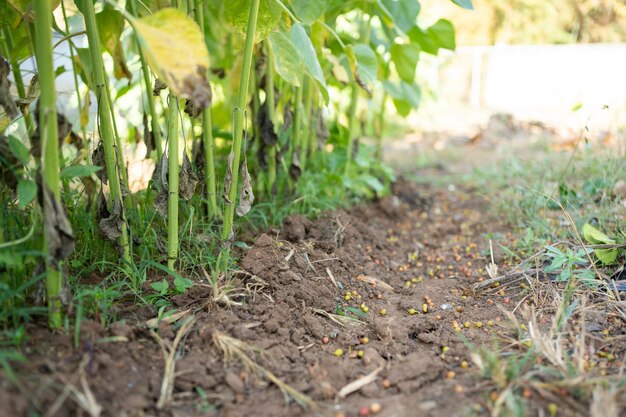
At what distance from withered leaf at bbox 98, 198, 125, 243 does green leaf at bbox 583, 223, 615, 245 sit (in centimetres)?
165

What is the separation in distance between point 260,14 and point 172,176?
0.60 m

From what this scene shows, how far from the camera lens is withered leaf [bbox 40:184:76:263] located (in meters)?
1.30

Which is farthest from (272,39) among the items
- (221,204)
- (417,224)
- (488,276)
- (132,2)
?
(417,224)

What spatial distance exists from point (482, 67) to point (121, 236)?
7.96m

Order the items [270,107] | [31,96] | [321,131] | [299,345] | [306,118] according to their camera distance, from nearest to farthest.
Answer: [299,345] → [31,96] → [270,107] → [306,118] → [321,131]

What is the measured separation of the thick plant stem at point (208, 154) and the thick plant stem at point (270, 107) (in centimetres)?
39

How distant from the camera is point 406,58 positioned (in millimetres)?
2758

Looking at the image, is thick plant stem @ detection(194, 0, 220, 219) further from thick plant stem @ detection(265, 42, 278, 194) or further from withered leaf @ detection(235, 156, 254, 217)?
thick plant stem @ detection(265, 42, 278, 194)

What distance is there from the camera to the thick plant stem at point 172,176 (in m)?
1.67

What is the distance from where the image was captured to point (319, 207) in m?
2.58

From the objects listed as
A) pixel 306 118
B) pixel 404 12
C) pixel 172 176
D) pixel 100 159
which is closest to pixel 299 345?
pixel 172 176

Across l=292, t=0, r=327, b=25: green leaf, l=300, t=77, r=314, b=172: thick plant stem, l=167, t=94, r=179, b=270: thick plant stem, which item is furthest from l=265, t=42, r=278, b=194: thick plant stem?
l=167, t=94, r=179, b=270: thick plant stem

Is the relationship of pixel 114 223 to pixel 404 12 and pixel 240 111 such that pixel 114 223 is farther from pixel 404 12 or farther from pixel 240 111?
pixel 404 12

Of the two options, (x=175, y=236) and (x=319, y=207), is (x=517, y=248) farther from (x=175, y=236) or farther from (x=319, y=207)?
(x=175, y=236)
